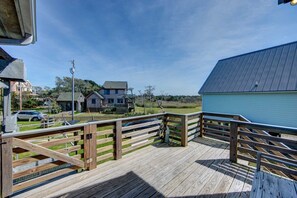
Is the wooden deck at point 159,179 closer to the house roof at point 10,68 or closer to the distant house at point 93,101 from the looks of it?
the house roof at point 10,68

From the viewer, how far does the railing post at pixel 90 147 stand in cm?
269

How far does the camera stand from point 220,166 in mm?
3027

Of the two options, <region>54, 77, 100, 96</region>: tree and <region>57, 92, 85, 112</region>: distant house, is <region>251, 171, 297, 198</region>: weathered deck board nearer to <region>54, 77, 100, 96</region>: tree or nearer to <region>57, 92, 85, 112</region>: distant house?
<region>57, 92, 85, 112</region>: distant house

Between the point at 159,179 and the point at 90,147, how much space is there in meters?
1.53

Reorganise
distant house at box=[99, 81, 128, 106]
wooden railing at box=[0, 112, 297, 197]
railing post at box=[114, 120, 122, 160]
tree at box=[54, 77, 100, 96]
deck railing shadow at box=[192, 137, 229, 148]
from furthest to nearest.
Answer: tree at box=[54, 77, 100, 96] < distant house at box=[99, 81, 128, 106] < deck railing shadow at box=[192, 137, 229, 148] < railing post at box=[114, 120, 122, 160] < wooden railing at box=[0, 112, 297, 197]

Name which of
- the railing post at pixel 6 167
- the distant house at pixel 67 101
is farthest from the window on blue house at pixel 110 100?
the railing post at pixel 6 167

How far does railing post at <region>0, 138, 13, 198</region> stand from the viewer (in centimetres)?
183

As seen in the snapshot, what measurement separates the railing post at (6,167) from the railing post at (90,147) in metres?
1.06

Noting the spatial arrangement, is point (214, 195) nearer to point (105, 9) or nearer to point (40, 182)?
point (40, 182)

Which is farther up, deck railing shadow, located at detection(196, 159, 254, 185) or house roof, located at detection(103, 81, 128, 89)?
house roof, located at detection(103, 81, 128, 89)

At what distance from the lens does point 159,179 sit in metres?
2.51

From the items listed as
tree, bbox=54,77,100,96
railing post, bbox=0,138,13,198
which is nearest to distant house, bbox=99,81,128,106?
tree, bbox=54,77,100,96

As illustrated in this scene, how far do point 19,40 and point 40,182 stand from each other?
7.97 feet

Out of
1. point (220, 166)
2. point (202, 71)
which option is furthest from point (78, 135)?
point (202, 71)
